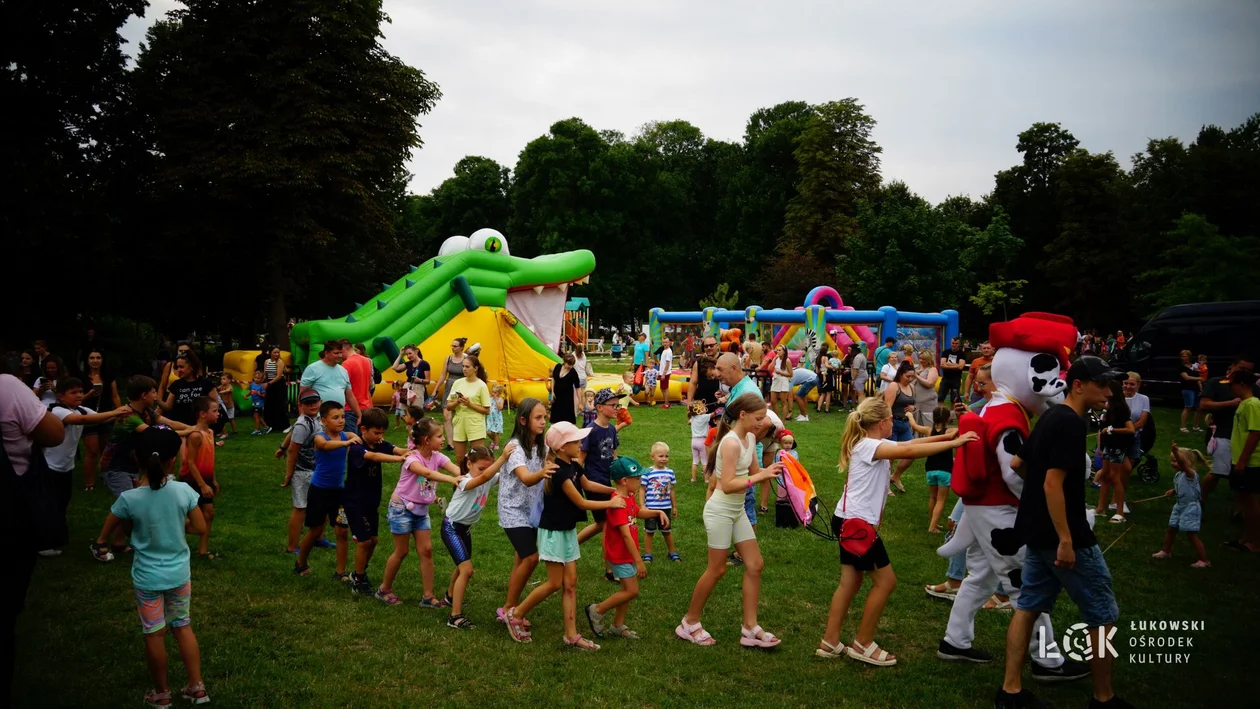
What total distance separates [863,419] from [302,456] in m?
4.93

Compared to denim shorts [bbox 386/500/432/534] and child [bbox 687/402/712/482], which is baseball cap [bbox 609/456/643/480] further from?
child [bbox 687/402/712/482]

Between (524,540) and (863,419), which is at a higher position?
(863,419)

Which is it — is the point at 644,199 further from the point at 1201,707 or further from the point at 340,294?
the point at 1201,707

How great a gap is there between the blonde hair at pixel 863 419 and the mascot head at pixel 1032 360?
75 centimetres

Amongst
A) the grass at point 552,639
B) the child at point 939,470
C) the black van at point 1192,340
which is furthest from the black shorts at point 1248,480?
the black van at point 1192,340

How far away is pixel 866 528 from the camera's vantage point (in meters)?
5.05

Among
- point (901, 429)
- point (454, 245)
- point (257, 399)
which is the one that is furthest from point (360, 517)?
point (454, 245)

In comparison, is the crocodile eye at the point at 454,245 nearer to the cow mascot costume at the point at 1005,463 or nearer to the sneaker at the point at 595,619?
the sneaker at the point at 595,619

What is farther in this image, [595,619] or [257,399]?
[257,399]

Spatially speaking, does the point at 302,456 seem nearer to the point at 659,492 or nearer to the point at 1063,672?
the point at 659,492

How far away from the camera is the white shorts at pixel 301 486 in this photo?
282 inches

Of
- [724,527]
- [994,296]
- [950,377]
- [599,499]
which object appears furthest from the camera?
[994,296]

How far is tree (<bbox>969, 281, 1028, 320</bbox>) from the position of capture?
42250 millimetres

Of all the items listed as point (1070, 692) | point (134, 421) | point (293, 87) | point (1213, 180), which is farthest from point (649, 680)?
point (1213, 180)
